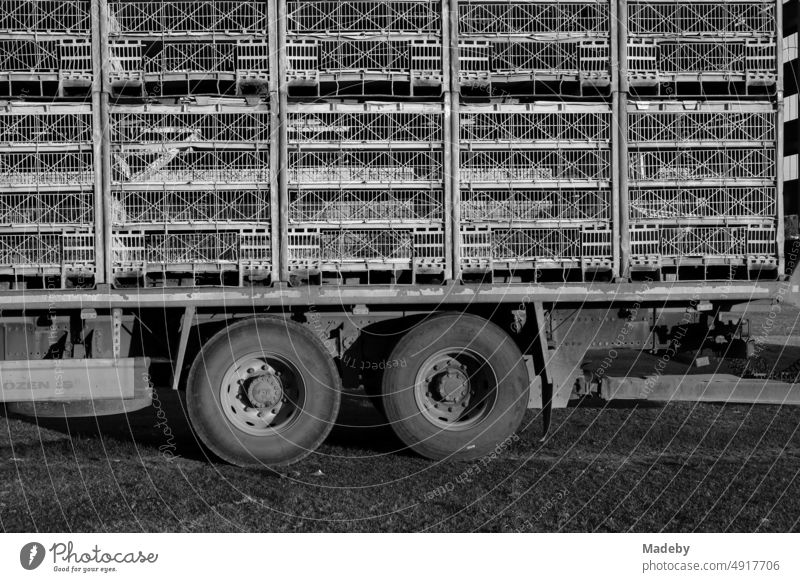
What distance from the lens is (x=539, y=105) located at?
8.63 meters

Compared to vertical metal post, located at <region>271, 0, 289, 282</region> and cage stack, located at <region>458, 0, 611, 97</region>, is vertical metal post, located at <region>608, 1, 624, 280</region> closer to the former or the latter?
cage stack, located at <region>458, 0, 611, 97</region>

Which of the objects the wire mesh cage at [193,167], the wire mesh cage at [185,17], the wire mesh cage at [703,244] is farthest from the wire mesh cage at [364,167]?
the wire mesh cage at [703,244]

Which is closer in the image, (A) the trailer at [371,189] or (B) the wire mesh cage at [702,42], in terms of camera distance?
(A) the trailer at [371,189]

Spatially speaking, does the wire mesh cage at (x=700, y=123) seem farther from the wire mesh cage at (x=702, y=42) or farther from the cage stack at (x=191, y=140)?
the cage stack at (x=191, y=140)

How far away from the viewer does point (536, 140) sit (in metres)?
8.61

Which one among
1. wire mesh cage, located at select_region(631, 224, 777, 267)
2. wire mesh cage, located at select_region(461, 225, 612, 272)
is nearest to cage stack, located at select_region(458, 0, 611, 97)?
wire mesh cage, located at select_region(461, 225, 612, 272)

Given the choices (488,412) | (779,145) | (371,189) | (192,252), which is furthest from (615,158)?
(192,252)

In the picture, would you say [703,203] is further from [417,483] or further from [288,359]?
[288,359]

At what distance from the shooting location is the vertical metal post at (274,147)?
27.9ft

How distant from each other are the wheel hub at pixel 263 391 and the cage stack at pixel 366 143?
3.86ft

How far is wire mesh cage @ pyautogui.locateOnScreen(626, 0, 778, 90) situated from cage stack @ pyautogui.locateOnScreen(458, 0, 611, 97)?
378 millimetres

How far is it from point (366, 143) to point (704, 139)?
373cm

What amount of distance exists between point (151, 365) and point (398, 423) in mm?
2900

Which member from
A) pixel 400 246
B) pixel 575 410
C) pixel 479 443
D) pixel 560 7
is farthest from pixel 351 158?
pixel 575 410
